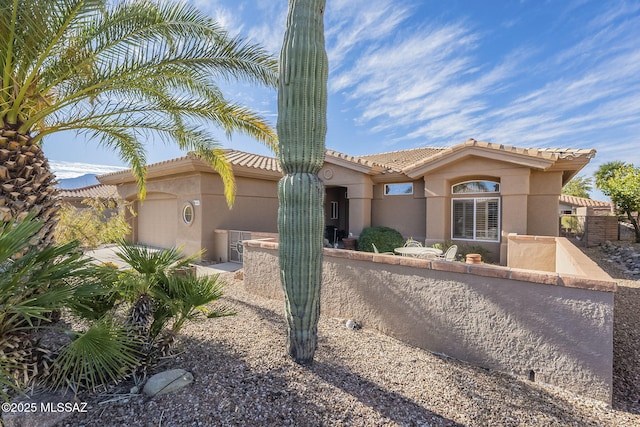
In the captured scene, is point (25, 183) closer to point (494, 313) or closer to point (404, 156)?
point (494, 313)

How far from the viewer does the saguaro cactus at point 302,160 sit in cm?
424

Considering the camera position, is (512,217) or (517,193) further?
(512,217)

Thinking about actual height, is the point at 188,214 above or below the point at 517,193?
below

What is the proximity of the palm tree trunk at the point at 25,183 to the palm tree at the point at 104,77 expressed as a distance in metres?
0.02

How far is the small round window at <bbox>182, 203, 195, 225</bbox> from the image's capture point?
13370 mm

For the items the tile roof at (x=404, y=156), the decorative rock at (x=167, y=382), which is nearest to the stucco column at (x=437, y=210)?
the tile roof at (x=404, y=156)

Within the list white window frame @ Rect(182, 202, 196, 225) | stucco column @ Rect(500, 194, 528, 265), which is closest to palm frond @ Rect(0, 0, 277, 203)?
white window frame @ Rect(182, 202, 196, 225)

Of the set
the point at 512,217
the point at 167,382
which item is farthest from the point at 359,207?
the point at 167,382

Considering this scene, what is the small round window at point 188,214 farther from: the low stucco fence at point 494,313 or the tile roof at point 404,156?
the tile roof at point 404,156

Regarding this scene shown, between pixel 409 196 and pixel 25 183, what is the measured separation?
539 inches

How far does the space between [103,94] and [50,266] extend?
4.55m

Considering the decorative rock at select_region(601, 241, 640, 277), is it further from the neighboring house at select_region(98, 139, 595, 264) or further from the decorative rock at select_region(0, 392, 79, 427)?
the decorative rock at select_region(0, 392, 79, 427)

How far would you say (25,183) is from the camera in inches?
176

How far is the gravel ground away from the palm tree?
366 centimetres
